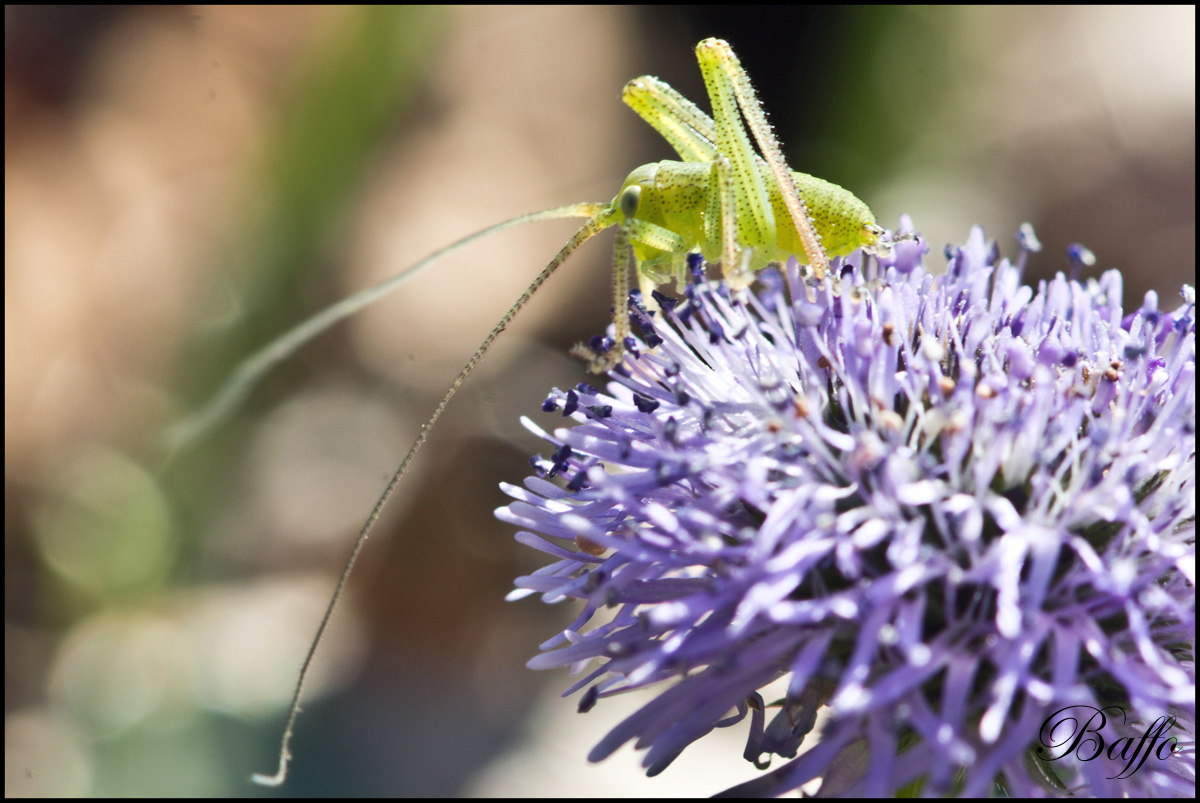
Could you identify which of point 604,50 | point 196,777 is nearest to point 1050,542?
point 196,777

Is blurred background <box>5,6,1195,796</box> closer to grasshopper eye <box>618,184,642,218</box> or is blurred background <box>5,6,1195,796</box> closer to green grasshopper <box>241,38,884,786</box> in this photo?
green grasshopper <box>241,38,884,786</box>

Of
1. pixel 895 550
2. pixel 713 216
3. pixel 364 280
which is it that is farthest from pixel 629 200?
pixel 364 280

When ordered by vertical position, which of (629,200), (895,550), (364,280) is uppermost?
(364,280)

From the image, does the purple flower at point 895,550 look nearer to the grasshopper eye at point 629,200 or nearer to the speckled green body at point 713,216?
the speckled green body at point 713,216

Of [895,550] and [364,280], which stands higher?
[364,280]

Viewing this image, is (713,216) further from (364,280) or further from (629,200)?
(364,280)

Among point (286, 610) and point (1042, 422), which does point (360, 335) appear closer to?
point (286, 610)
